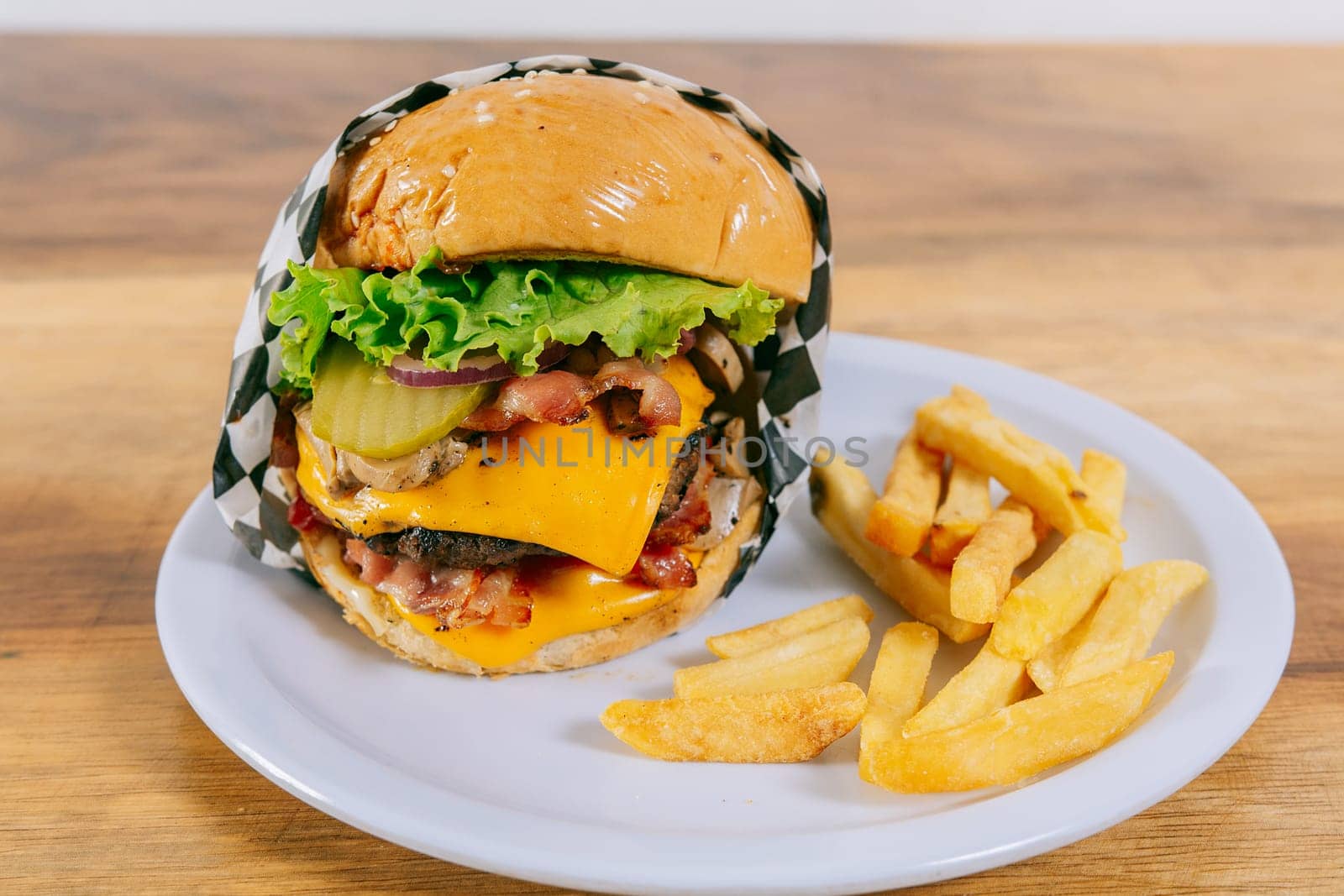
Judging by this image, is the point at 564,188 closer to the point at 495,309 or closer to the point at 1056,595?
the point at 495,309

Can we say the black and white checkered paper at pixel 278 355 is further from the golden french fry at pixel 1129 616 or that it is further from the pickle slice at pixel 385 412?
the golden french fry at pixel 1129 616

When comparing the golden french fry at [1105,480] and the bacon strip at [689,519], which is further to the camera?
the golden french fry at [1105,480]

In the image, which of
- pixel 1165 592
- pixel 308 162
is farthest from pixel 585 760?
pixel 308 162

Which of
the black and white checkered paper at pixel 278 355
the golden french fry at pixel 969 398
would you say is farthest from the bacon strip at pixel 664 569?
the golden french fry at pixel 969 398

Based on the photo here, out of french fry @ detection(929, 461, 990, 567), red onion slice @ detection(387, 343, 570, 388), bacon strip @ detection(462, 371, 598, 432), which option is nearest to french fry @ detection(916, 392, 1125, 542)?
french fry @ detection(929, 461, 990, 567)

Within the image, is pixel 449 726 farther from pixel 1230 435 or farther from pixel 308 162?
pixel 308 162

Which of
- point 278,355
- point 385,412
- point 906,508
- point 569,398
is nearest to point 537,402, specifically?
point 569,398
